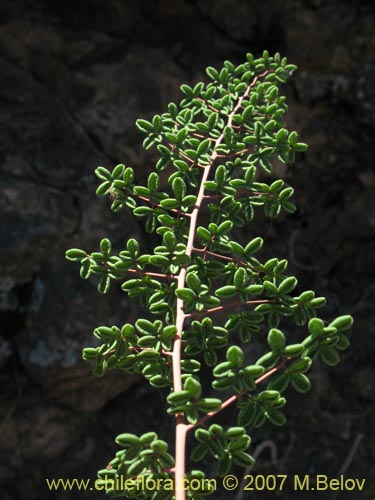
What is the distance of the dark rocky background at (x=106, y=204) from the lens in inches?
68.1

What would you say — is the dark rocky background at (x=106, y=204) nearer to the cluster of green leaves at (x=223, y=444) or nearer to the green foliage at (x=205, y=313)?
the green foliage at (x=205, y=313)

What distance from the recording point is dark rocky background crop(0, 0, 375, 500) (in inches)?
68.1

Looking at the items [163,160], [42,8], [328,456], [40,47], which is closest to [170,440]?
[328,456]

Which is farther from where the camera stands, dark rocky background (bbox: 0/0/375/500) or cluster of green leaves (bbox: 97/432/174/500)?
dark rocky background (bbox: 0/0/375/500)

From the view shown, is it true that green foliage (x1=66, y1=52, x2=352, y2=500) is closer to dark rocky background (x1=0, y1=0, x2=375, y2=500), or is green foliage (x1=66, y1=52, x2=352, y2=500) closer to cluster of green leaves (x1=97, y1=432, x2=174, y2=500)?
cluster of green leaves (x1=97, y1=432, x2=174, y2=500)

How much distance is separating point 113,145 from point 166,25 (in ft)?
2.01

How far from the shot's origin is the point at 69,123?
6.38 feet

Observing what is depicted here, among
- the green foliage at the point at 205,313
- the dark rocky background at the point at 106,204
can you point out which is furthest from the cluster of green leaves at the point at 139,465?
the dark rocky background at the point at 106,204

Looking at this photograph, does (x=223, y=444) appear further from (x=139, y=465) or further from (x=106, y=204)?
(x=106, y=204)

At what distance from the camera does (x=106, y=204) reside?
1886mm

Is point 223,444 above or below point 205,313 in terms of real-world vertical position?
below

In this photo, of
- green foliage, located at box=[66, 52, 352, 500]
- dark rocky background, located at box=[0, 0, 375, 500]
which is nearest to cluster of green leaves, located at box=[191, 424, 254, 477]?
green foliage, located at box=[66, 52, 352, 500]

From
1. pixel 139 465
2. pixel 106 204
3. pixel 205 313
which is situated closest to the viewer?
pixel 139 465

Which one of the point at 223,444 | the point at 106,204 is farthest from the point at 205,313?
the point at 106,204
